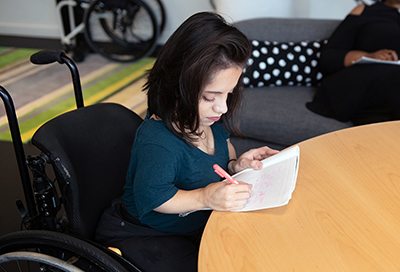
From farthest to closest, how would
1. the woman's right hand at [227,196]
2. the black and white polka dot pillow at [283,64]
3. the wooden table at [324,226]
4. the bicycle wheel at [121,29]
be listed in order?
the bicycle wheel at [121,29] → the black and white polka dot pillow at [283,64] → the woman's right hand at [227,196] → the wooden table at [324,226]

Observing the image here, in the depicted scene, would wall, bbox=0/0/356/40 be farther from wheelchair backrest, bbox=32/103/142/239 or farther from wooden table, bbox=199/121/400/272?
wooden table, bbox=199/121/400/272

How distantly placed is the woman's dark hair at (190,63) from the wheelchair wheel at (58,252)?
0.31 metres

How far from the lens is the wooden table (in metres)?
0.59

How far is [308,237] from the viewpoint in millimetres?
642


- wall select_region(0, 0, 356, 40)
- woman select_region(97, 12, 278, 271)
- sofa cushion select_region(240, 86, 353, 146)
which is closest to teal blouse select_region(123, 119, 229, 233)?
woman select_region(97, 12, 278, 271)

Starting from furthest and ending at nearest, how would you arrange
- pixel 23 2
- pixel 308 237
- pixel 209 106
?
pixel 23 2, pixel 209 106, pixel 308 237

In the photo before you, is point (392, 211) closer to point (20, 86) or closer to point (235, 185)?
point (235, 185)

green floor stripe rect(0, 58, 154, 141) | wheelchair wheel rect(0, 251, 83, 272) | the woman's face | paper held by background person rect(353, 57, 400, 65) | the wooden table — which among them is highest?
the woman's face

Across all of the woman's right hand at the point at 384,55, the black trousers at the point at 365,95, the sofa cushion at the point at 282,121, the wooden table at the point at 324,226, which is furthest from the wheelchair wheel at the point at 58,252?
the woman's right hand at the point at 384,55

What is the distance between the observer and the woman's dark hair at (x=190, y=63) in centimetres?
76

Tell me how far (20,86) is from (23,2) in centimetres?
132

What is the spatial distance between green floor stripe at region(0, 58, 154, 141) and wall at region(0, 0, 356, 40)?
497 mm

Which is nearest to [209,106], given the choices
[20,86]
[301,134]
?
[301,134]

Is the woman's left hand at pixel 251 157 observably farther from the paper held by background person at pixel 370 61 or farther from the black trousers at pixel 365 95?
the paper held by background person at pixel 370 61
